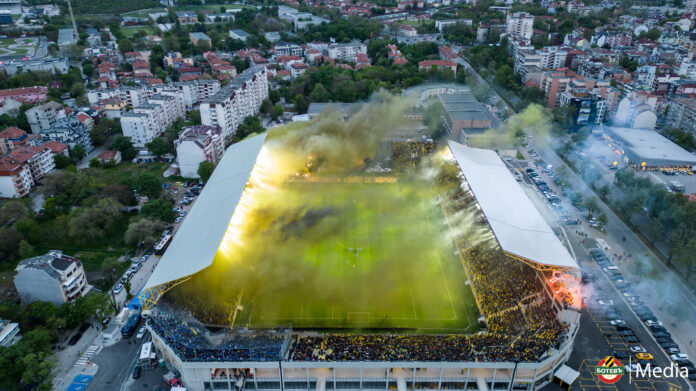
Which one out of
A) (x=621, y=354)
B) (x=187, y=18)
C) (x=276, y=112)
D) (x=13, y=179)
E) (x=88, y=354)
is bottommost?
(x=88, y=354)

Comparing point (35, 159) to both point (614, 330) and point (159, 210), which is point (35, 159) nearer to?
point (159, 210)

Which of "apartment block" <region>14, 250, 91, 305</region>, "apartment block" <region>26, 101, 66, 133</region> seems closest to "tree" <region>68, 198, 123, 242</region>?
"apartment block" <region>14, 250, 91, 305</region>

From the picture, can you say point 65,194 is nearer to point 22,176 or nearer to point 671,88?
point 22,176

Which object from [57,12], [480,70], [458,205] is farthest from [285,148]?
[57,12]

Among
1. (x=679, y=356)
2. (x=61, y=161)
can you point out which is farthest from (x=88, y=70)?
(x=679, y=356)

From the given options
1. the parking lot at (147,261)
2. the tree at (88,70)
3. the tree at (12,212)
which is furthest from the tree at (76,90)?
the tree at (12,212)

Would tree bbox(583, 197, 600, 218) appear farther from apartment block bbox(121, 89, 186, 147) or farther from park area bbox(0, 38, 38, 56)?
park area bbox(0, 38, 38, 56)
